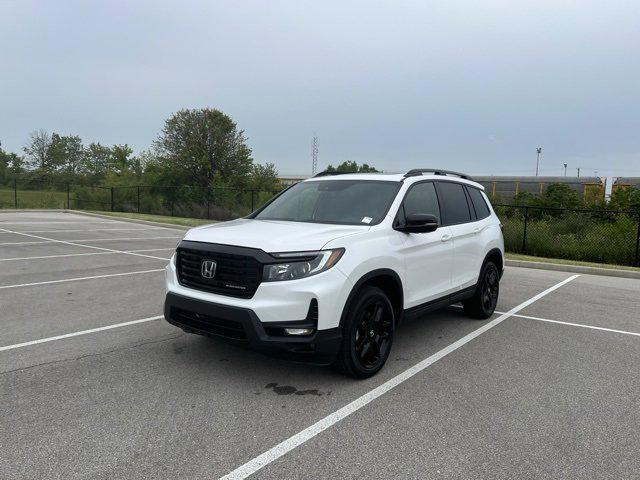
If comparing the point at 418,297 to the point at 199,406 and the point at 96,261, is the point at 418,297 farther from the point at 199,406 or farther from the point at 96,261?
the point at 96,261

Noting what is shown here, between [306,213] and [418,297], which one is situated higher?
[306,213]

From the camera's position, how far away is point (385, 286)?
15.0ft

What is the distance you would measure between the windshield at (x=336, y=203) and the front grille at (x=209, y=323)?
57.5 inches

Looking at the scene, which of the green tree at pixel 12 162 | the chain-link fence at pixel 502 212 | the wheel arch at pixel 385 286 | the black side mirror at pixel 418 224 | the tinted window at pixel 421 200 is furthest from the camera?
the green tree at pixel 12 162

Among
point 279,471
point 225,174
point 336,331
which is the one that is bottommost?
point 279,471

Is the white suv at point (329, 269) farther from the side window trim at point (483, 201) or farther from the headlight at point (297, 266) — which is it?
the side window trim at point (483, 201)

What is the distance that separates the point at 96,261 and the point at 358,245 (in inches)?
332

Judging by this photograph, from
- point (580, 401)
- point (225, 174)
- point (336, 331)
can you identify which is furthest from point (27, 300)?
point (225, 174)

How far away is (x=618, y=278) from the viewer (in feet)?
36.5

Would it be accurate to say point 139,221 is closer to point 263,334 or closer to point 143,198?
point 143,198

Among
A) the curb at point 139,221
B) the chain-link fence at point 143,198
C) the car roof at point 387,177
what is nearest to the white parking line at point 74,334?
the car roof at point 387,177

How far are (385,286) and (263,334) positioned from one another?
1378 mm

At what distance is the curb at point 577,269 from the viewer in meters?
11.3

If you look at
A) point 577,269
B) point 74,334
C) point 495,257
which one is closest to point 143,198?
point 577,269
